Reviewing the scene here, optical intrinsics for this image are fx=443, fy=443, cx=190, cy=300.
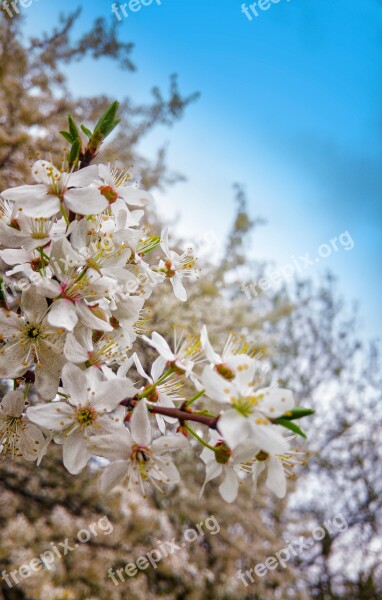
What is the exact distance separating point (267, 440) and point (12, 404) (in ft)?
1.69

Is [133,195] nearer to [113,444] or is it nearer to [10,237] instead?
[10,237]

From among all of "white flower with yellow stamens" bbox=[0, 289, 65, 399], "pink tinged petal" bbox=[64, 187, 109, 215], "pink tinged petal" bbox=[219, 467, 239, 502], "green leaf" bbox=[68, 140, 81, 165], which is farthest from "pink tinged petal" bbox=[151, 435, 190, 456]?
"green leaf" bbox=[68, 140, 81, 165]

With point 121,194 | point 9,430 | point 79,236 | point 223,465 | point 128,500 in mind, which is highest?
point 121,194

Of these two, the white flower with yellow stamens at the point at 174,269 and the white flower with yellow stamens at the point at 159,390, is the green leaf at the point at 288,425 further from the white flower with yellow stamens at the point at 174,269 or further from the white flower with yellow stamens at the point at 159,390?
the white flower with yellow stamens at the point at 174,269

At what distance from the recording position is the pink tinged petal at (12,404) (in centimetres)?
87

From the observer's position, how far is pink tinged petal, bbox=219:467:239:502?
2.62 feet

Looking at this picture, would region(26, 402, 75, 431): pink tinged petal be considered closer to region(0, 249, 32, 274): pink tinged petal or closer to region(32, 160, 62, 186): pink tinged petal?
region(0, 249, 32, 274): pink tinged petal

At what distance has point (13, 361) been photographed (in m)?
0.86

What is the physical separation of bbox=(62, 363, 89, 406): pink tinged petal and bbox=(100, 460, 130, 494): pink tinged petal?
124mm

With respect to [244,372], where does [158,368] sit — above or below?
below

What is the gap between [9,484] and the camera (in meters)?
3.38

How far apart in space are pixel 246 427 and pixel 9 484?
10.8 feet

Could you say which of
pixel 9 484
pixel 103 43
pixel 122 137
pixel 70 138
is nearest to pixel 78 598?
pixel 9 484

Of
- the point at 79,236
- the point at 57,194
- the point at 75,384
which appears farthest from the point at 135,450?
the point at 57,194
